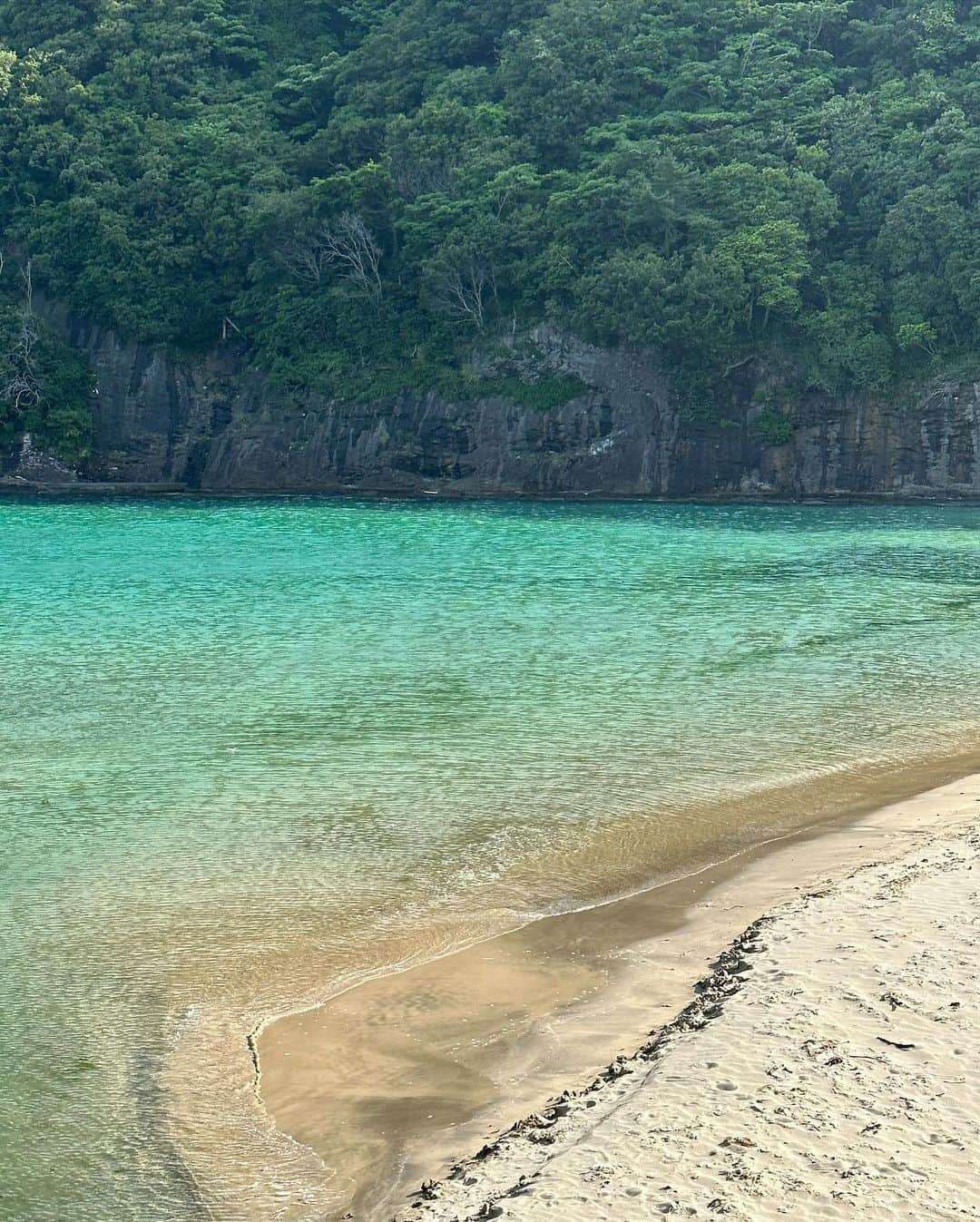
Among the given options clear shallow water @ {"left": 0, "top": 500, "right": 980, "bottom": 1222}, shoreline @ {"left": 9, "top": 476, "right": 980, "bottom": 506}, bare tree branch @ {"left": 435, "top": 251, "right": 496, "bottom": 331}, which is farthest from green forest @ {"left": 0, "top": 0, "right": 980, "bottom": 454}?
clear shallow water @ {"left": 0, "top": 500, "right": 980, "bottom": 1222}

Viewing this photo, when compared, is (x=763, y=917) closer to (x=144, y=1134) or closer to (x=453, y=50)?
(x=144, y=1134)

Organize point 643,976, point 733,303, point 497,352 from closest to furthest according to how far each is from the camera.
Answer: point 643,976, point 733,303, point 497,352

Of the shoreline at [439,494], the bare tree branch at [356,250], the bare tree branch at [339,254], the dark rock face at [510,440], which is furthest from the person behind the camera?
the bare tree branch at [339,254]

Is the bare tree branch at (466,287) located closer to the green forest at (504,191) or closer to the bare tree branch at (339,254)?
the green forest at (504,191)

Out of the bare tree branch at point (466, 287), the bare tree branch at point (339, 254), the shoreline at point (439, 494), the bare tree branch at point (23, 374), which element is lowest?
the shoreline at point (439, 494)

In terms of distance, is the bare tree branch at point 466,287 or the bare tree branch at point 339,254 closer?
the bare tree branch at point 466,287

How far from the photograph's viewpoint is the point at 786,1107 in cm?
503

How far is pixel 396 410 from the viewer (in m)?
50.7

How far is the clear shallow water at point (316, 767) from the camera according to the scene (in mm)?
6277

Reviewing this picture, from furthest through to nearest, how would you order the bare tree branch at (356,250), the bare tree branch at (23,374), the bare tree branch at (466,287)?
the bare tree branch at (356,250), the bare tree branch at (23,374), the bare tree branch at (466,287)

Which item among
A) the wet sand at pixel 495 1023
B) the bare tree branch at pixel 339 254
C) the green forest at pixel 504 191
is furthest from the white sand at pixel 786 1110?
the bare tree branch at pixel 339 254

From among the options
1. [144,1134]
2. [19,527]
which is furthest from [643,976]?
[19,527]

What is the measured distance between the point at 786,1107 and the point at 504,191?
48285 mm

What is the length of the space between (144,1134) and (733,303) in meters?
43.5
